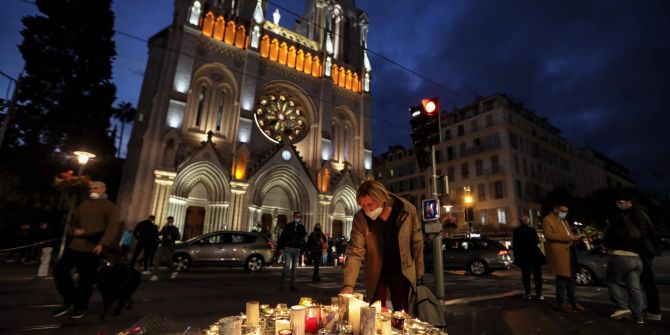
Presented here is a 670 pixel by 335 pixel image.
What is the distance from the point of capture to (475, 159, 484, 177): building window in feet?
101

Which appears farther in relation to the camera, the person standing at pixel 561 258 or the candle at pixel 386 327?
the person standing at pixel 561 258

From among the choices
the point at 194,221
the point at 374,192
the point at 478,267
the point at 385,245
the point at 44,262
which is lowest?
the point at 44,262

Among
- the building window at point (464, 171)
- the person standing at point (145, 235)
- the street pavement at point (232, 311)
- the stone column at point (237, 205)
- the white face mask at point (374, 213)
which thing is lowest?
the street pavement at point (232, 311)

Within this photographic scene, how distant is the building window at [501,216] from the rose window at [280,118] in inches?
737

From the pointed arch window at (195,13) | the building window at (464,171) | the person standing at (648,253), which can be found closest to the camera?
the person standing at (648,253)

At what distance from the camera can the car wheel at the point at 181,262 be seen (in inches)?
421

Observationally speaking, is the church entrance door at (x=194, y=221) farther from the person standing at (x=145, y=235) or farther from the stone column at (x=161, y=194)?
the person standing at (x=145, y=235)

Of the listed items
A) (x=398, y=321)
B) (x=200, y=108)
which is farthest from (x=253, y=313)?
(x=200, y=108)

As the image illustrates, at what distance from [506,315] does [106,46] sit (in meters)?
28.7

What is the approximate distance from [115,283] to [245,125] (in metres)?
18.6

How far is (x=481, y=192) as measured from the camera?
30.1 metres

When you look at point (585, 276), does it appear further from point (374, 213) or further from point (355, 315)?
point (355, 315)

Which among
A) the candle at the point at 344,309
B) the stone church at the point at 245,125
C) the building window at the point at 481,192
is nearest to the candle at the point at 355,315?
the candle at the point at 344,309

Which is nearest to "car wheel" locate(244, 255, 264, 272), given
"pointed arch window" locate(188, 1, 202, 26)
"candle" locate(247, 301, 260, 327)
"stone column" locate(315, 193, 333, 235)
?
"candle" locate(247, 301, 260, 327)
